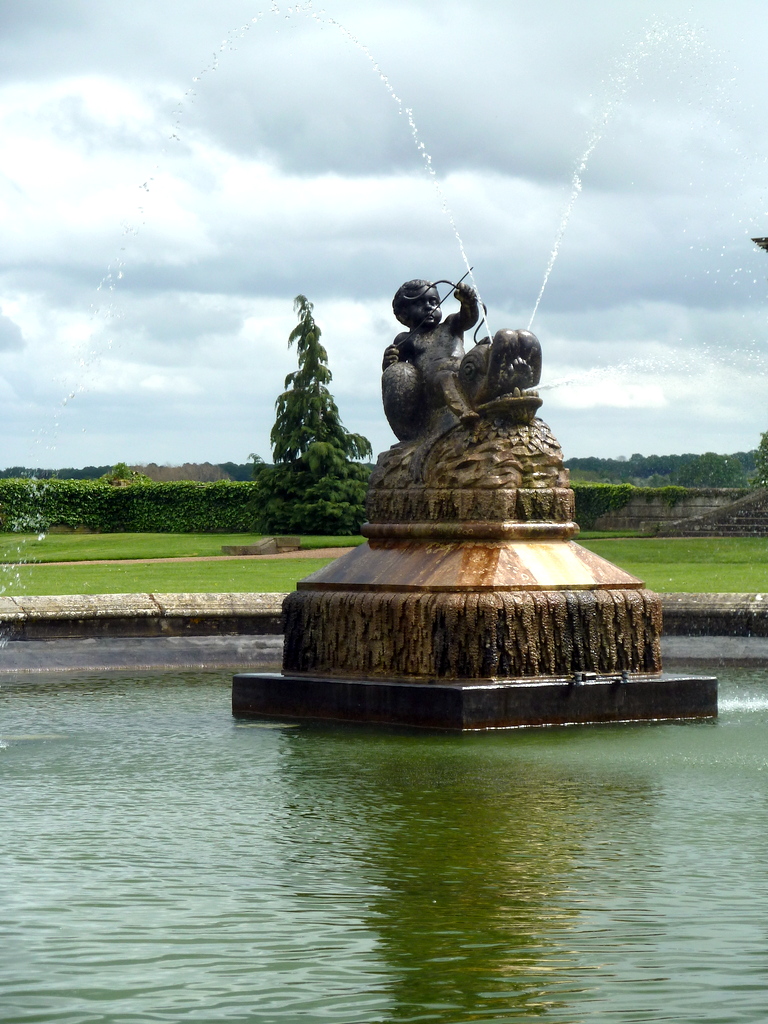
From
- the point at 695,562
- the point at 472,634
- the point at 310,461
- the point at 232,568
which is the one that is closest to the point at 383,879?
the point at 472,634

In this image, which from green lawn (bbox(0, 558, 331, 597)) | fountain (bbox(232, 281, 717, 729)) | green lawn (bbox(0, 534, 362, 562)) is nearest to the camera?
fountain (bbox(232, 281, 717, 729))

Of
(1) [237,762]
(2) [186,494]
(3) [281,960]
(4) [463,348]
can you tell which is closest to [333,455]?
(2) [186,494]

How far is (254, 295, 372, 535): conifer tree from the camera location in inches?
1917

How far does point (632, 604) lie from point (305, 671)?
2.01m

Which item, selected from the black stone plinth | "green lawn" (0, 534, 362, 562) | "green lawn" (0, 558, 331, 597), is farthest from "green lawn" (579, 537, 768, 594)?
"green lawn" (0, 534, 362, 562)

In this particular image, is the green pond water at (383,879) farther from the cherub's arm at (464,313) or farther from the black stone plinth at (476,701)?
the cherub's arm at (464,313)

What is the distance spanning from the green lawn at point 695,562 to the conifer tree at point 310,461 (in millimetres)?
14381

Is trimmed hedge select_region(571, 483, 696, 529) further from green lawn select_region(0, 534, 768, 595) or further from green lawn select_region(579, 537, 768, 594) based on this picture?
green lawn select_region(0, 534, 768, 595)

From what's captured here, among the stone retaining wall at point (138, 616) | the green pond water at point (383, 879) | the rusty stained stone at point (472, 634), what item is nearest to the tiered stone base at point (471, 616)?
the rusty stained stone at point (472, 634)

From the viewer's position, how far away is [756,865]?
→ 198 inches

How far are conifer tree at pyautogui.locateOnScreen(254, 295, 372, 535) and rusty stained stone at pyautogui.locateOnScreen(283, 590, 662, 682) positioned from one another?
3749 cm

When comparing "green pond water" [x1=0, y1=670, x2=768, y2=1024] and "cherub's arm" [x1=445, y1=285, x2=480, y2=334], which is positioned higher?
"cherub's arm" [x1=445, y1=285, x2=480, y2=334]

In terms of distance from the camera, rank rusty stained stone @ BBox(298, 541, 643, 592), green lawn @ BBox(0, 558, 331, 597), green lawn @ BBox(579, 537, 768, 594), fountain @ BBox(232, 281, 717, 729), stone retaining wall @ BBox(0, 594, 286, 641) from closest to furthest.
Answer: fountain @ BBox(232, 281, 717, 729) < rusty stained stone @ BBox(298, 541, 643, 592) < stone retaining wall @ BBox(0, 594, 286, 641) < green lawn @ BBox(579, 537, 768, 594) < green lawn @ BBox(0, 558, 331, 597)

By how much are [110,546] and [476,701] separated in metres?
29.6
